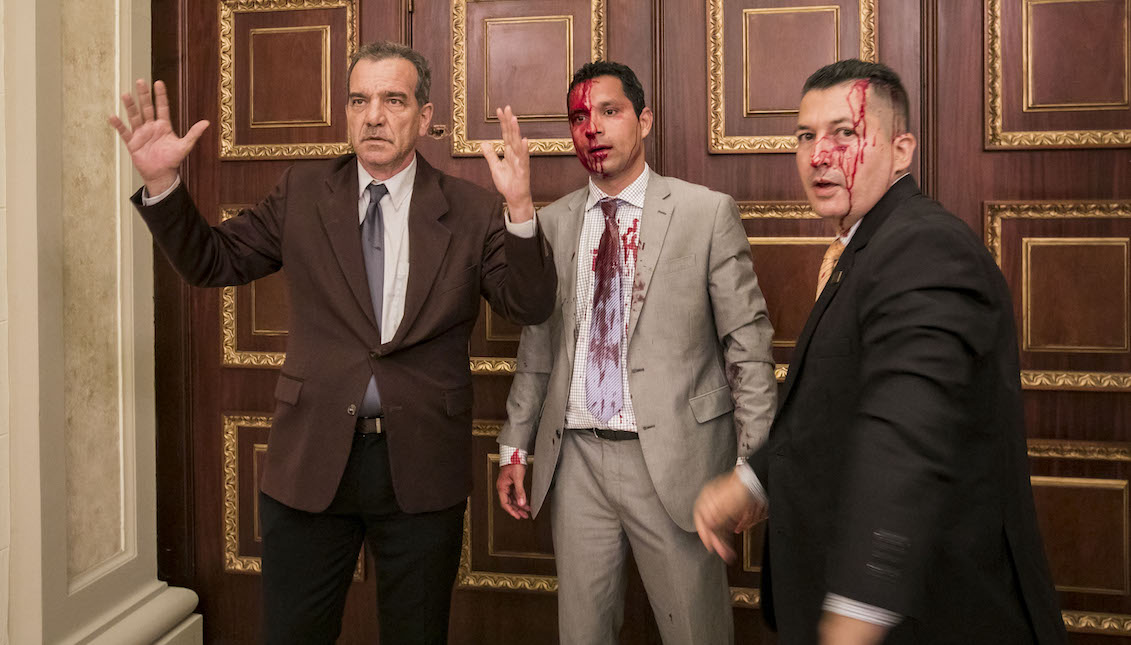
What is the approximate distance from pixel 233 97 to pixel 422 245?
4.07 ft

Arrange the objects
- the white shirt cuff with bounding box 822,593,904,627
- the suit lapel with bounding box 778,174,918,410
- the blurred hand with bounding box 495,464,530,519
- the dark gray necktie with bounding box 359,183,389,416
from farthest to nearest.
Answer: the blurred hand with bounding box 495,464,530,519, the dark gray necktie with bounding box 359,183,389,416, the suit lapel with bounding box 778,174,918,410, the white shirt cuff with bounding box 822,593,904,627

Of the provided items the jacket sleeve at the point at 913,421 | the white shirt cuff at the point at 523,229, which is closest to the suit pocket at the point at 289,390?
the white shirt cuff at the point at 523,229

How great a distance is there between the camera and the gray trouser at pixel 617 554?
1.79m

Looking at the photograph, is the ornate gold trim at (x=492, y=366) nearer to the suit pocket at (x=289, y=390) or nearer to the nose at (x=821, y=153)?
the suit pocket at (x=289, y=390)

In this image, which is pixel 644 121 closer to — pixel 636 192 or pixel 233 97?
pixel 636 192

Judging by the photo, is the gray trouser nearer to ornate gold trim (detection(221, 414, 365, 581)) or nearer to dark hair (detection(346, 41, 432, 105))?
dark hair (detection(346, 41, 432, 105))

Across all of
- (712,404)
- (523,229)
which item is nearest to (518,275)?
(523,229)

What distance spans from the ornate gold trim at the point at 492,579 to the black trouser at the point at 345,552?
74 centimetres

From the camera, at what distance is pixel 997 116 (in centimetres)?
225

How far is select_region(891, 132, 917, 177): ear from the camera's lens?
126 cm

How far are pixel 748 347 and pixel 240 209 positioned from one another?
1.70 metres

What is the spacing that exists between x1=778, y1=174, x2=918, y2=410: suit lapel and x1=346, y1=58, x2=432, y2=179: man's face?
1000 millimetres

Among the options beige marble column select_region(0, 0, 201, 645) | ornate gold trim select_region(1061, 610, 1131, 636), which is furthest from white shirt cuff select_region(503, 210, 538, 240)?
ornate gold trim select_region(1061, 610, 1131, 636)

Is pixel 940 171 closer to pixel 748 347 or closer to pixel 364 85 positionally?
pixel 748 347
